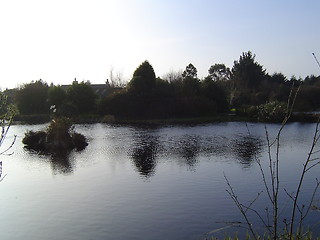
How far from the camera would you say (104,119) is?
38.8 metres

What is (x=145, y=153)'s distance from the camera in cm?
1922

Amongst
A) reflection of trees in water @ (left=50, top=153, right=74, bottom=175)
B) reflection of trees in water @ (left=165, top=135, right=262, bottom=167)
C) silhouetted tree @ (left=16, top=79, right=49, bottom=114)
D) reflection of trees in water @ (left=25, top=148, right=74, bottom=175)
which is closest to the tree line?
silhouetted tree @ (left=16, top=79, right=49, bottom=114)

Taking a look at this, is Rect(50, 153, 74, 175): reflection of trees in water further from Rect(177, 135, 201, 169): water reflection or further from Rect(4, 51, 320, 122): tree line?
Rect(4, 51, 320, 122): tree line

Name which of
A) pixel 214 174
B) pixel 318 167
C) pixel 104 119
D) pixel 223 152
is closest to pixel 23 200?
pixel 214 174

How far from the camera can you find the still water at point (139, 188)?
28.7ft

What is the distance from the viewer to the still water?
8758 mm

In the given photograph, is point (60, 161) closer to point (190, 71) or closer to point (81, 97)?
point (81, 97)

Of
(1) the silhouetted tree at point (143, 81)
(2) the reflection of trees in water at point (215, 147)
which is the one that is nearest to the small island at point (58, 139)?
(2) the reflection of trees in water at point (215, 147)

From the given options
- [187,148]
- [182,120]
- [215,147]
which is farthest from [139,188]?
[182,120]

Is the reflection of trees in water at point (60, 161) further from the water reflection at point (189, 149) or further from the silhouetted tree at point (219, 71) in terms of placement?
the silhouetted tree at point (219, 71)

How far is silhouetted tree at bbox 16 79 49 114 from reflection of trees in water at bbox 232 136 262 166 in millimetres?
34423

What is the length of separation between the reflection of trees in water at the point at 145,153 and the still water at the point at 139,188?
6 centimetres

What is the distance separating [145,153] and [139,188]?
274 inches

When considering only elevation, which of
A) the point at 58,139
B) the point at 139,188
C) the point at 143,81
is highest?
the point at 143,81
